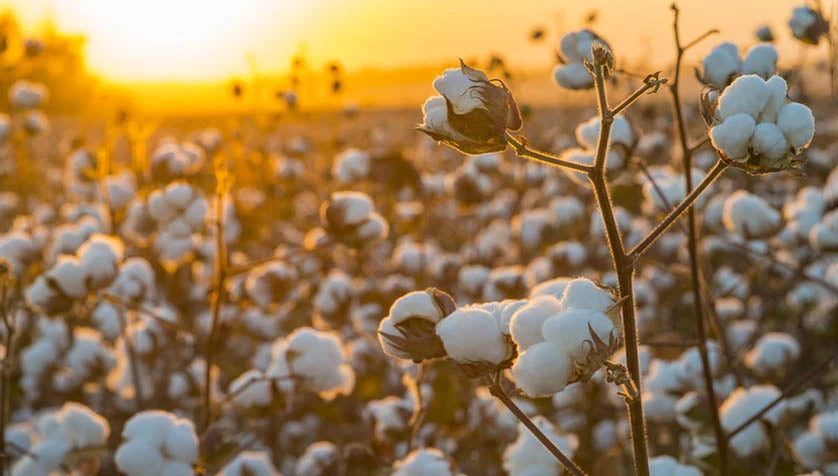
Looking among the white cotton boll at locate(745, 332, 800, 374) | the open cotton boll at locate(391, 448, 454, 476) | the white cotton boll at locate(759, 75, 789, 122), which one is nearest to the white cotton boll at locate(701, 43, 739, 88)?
the white cotton boll at locate(759, 75, 789, 122)

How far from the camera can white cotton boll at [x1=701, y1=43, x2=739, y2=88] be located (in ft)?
6.16

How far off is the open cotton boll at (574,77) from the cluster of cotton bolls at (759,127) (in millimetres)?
901

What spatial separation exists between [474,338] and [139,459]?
1090 mm

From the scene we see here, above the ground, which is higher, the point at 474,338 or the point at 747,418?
the point at 747,418

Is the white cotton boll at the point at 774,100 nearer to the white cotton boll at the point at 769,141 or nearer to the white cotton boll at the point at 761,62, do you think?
the white cotton boll at the point at 769,141

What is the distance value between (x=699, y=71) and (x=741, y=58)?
3.6 inches

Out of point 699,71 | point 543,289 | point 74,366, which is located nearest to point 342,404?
point 74,366

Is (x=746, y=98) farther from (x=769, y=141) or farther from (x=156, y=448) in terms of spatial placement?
(x=156, y=448)

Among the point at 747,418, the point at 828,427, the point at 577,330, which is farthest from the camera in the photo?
the point at 828,427

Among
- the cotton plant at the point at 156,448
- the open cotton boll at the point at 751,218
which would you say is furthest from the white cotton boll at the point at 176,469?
the open cotton boll at the point at 751,218

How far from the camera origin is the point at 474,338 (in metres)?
1.12

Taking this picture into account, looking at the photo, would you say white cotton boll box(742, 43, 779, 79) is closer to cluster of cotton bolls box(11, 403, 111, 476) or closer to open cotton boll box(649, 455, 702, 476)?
open cotton boll box(649, 455, 702, 476)

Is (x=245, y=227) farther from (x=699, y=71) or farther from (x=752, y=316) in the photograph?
(x=699, y=71)

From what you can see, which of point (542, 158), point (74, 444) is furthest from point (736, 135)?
point (74, 444)
